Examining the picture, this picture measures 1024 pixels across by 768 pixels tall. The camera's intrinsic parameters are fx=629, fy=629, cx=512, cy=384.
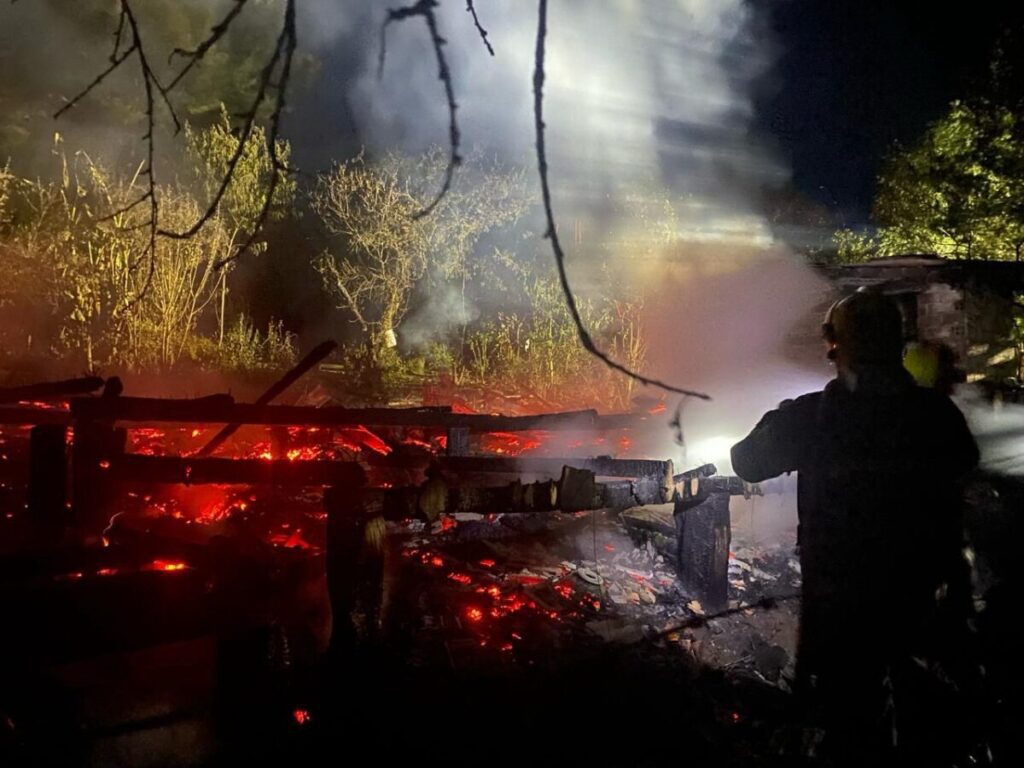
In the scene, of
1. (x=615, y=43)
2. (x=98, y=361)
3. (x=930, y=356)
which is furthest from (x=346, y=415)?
(x=615, y=43)

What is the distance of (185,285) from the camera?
52.5ft

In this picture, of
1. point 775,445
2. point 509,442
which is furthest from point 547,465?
point 509,442

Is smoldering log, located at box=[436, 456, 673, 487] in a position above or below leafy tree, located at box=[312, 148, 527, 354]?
below

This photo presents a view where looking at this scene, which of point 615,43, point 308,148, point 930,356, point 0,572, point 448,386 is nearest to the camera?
point 0,572

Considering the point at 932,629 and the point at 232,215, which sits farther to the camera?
the point at 232,215

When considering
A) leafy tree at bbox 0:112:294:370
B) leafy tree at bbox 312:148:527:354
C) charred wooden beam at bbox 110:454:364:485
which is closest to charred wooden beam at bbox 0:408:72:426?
charred wooden beam at bbox 110:454:364:485

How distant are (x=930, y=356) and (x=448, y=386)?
14144 millimetres

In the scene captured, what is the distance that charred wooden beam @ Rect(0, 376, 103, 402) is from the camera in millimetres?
4816

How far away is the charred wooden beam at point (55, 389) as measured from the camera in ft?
15.8

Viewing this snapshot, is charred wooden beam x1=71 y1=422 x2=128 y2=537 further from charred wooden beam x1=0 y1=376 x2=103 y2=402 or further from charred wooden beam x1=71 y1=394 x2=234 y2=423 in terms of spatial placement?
charred wooden beam x1=0 y1=376 x2=103 y2=402

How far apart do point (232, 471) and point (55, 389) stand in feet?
7.13

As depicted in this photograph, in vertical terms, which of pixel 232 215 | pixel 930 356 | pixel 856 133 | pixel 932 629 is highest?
pixel 856 133

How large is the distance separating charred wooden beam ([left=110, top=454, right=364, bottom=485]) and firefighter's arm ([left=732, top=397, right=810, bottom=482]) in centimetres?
201

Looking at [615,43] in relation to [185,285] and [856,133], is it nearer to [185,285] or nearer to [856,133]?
[856,133]
